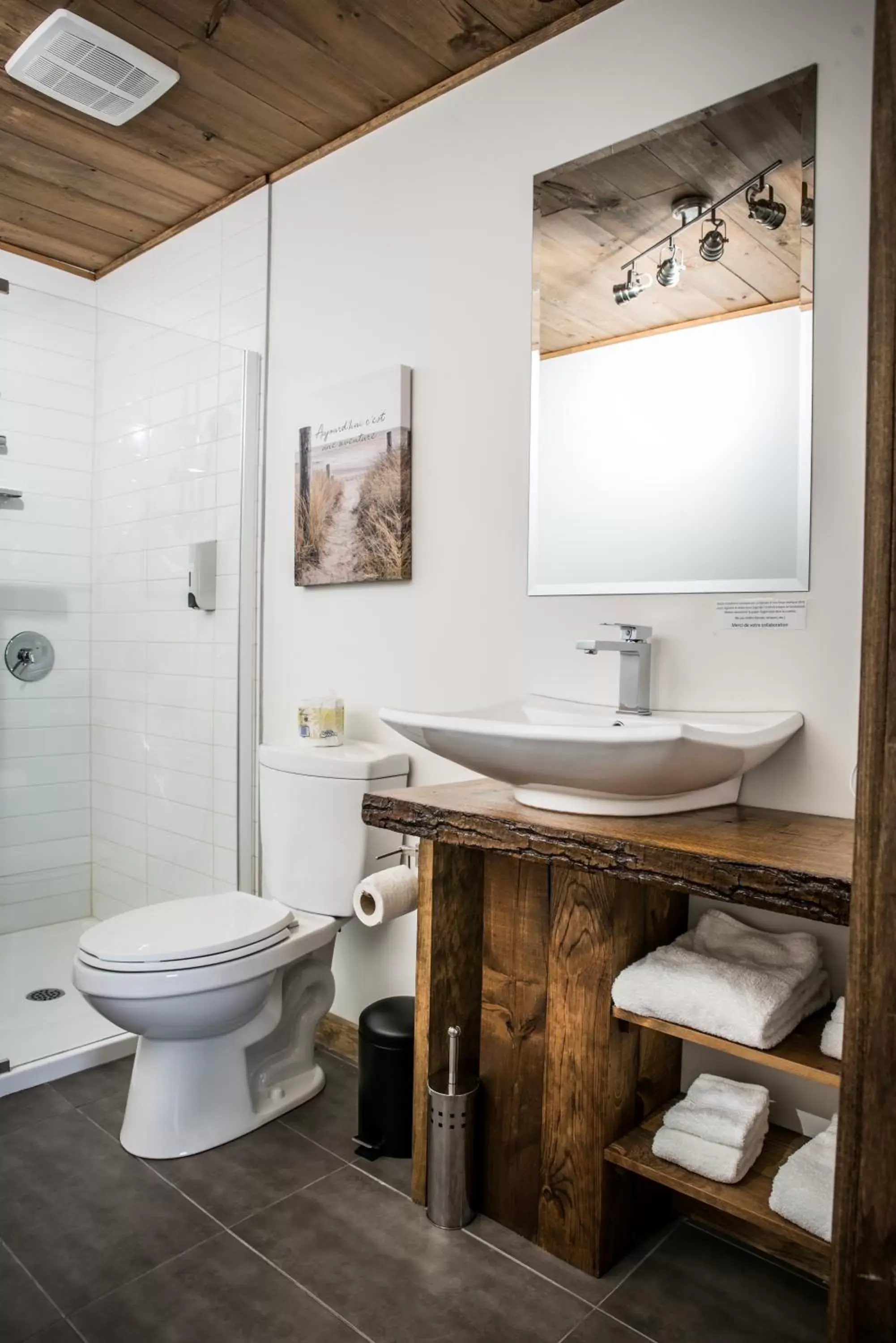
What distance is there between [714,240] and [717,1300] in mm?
1830

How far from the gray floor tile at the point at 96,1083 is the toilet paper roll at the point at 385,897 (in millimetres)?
857

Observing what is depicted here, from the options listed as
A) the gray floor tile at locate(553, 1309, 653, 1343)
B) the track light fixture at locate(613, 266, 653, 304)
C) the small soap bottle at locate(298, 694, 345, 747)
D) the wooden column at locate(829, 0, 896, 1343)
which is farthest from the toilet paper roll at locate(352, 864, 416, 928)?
the track light fixture at locate(613, 266, 653, 304)

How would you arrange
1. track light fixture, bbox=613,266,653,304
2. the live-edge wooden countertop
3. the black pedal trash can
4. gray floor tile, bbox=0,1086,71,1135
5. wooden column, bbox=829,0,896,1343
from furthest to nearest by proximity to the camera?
1. gray floor tile, bbox=0,1086,71,1135
2. the black pedal trash can
3. track light fixture, bbox=613,266,653,304
4. the live-edge wooden countertop
5. wooden column, bbox=829,0,896,1343

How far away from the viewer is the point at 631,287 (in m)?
1.74

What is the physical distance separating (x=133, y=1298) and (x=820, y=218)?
2.11 m

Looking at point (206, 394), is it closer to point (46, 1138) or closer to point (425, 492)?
point (425, 492)

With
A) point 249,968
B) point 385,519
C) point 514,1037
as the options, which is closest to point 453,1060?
point 514,1037

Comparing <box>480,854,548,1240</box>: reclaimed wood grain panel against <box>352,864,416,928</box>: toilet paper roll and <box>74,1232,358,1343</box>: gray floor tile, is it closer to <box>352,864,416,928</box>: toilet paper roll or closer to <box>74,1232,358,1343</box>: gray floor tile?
<box>352,864,416,928</box>: toilet paper roll

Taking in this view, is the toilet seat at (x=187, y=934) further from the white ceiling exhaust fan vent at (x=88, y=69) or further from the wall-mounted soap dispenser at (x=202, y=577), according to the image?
the white ceiling exhaust fan vent at (x=88, y=69)

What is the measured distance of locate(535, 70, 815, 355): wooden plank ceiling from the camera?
152 centimetres

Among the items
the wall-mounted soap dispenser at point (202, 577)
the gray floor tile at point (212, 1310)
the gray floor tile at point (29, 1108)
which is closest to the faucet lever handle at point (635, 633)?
the gray floor tile at point (212, 1310)

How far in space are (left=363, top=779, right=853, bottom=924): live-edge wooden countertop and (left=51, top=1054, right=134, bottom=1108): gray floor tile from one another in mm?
1129

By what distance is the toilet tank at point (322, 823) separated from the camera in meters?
2.03

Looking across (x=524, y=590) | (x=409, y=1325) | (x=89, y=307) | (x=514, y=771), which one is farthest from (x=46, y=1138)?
(x=89, y=307)
